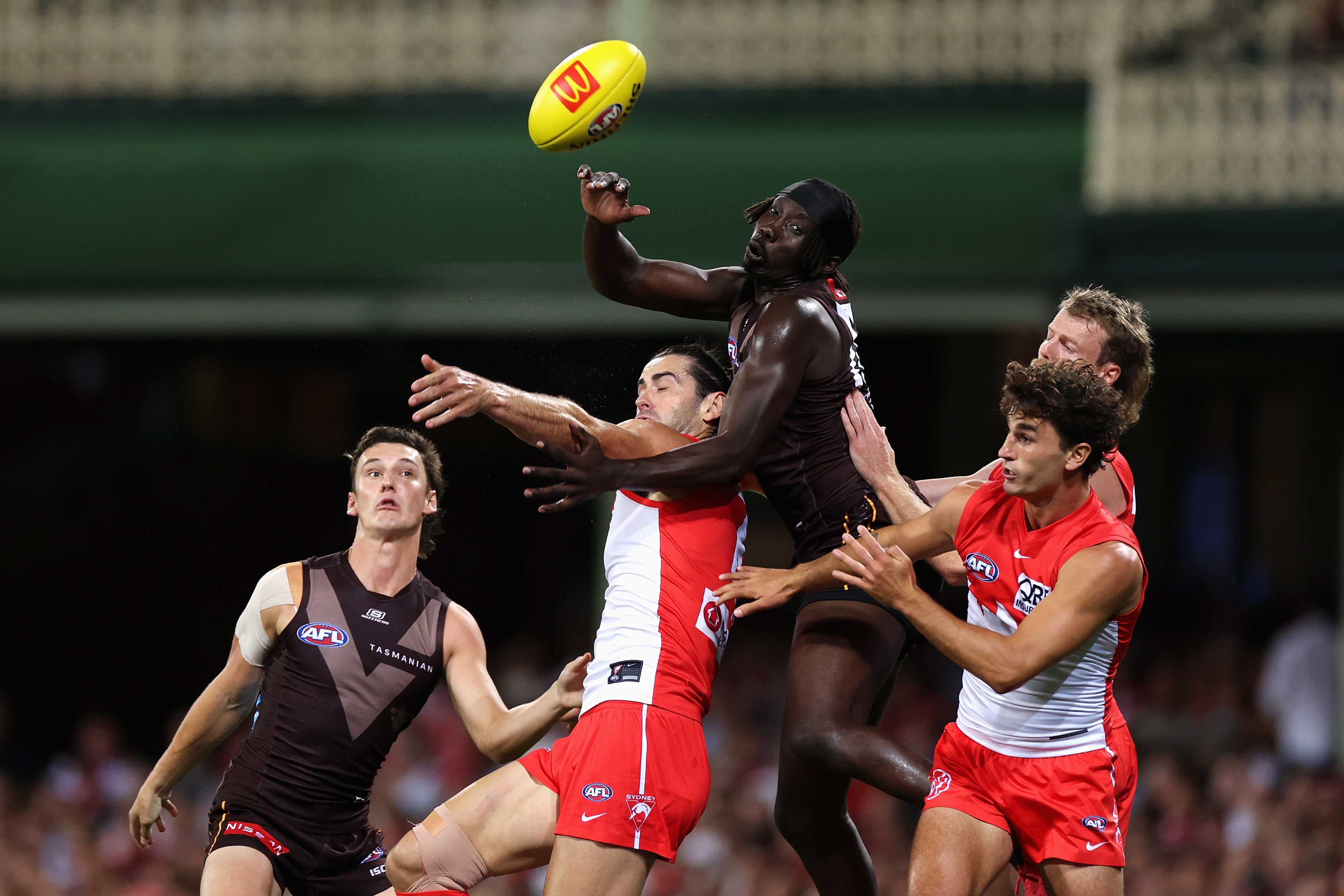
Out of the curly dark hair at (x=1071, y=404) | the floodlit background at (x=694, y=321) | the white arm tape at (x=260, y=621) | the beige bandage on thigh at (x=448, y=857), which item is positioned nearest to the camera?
the curly dark hair at (x=1071, y=404)

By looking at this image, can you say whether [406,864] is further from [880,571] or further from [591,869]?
[880,571]

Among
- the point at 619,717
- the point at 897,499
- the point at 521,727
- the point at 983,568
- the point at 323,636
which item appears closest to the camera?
the point at 983,568

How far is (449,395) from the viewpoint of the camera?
5.04 metres

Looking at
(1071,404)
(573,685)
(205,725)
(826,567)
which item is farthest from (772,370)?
(205,725)

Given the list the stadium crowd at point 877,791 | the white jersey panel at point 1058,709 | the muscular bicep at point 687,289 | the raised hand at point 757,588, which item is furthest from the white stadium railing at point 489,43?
the white jersey panel at point 1058,709

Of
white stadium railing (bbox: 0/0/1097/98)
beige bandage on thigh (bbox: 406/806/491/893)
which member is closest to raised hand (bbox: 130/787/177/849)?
beige bandage on thigh (bbox: 406/806/491/893)

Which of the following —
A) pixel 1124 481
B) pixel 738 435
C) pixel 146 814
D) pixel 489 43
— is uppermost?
pixel 489 43

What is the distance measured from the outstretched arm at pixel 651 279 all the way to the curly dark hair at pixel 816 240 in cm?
27

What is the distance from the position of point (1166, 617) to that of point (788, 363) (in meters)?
9.50

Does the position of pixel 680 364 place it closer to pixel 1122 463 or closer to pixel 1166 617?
pixel 1122 463

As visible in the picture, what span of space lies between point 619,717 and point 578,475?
0.78 meters

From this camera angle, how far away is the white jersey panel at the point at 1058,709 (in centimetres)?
475

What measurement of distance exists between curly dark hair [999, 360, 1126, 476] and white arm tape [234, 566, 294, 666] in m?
2.62

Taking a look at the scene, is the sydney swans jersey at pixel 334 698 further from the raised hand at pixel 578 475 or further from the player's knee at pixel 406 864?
the raised hand at pixel 578 475
